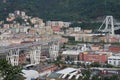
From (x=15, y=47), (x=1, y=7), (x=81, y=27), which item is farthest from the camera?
(x=1, y=7)

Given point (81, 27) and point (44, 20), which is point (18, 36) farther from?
point (44, 20)

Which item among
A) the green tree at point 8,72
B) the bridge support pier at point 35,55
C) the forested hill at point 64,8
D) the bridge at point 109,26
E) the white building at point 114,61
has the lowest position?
the white building at point 114,61

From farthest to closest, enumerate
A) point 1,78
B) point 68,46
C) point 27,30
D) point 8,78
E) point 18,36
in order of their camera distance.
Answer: point 27,30, point 18,36, point 68,46, point 1,78, point 8,78

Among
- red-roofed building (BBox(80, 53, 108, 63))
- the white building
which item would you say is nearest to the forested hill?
red-roofed building (BBox(80, 53, 108, 63))

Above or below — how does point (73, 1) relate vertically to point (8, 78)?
above

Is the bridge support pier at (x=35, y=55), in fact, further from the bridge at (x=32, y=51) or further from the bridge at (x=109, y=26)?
the bridge at (x=109, y=26)

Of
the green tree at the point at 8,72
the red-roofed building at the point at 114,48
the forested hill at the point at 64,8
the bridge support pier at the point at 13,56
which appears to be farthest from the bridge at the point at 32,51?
the forested hill at the point at 64,8

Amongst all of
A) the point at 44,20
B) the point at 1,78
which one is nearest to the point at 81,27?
the point at 44,20
